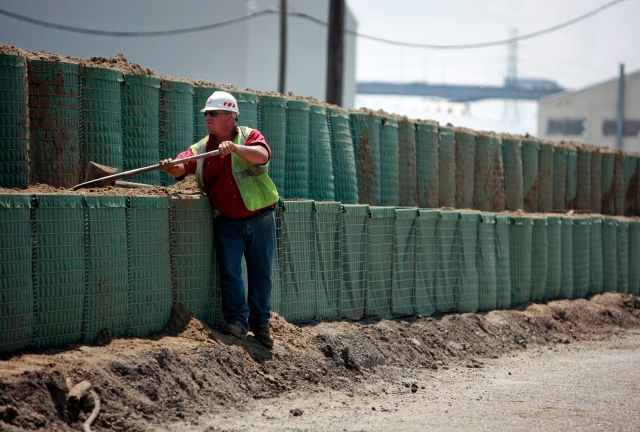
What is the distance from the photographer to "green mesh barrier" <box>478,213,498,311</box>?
53.8 ft

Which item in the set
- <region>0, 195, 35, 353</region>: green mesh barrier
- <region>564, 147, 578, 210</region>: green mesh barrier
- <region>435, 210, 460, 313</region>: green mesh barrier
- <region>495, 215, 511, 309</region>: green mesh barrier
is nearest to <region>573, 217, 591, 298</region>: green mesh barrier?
<region>564, 147, 578, 210</region>: green mesh barrier

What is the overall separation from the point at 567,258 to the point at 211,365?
34.4 feet

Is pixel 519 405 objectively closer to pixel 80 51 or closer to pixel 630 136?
pixel 80 51

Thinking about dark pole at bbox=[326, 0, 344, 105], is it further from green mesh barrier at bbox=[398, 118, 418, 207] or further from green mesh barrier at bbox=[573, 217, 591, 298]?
green mesh barrier at bbox=[398, 118, 418, 207]

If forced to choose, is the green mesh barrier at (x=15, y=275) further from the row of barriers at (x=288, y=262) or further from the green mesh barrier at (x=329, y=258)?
the green mesh barrier at (x=329, y=258)

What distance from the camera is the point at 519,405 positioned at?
10.7 m

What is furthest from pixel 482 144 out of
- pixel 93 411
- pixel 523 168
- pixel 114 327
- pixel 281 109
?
pixel 93 411

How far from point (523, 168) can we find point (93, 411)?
13.9 metres

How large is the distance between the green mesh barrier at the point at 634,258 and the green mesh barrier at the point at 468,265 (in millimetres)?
6392

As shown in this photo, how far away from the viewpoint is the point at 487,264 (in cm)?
1656

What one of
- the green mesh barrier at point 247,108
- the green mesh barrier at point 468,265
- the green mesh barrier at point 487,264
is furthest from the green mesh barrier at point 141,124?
the green mesh barrier at point 487,264

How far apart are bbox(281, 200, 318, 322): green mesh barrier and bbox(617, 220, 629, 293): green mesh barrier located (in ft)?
33.5

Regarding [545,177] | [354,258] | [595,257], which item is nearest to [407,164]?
[354,258]

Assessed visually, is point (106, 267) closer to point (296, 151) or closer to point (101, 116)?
point (101, 116)
